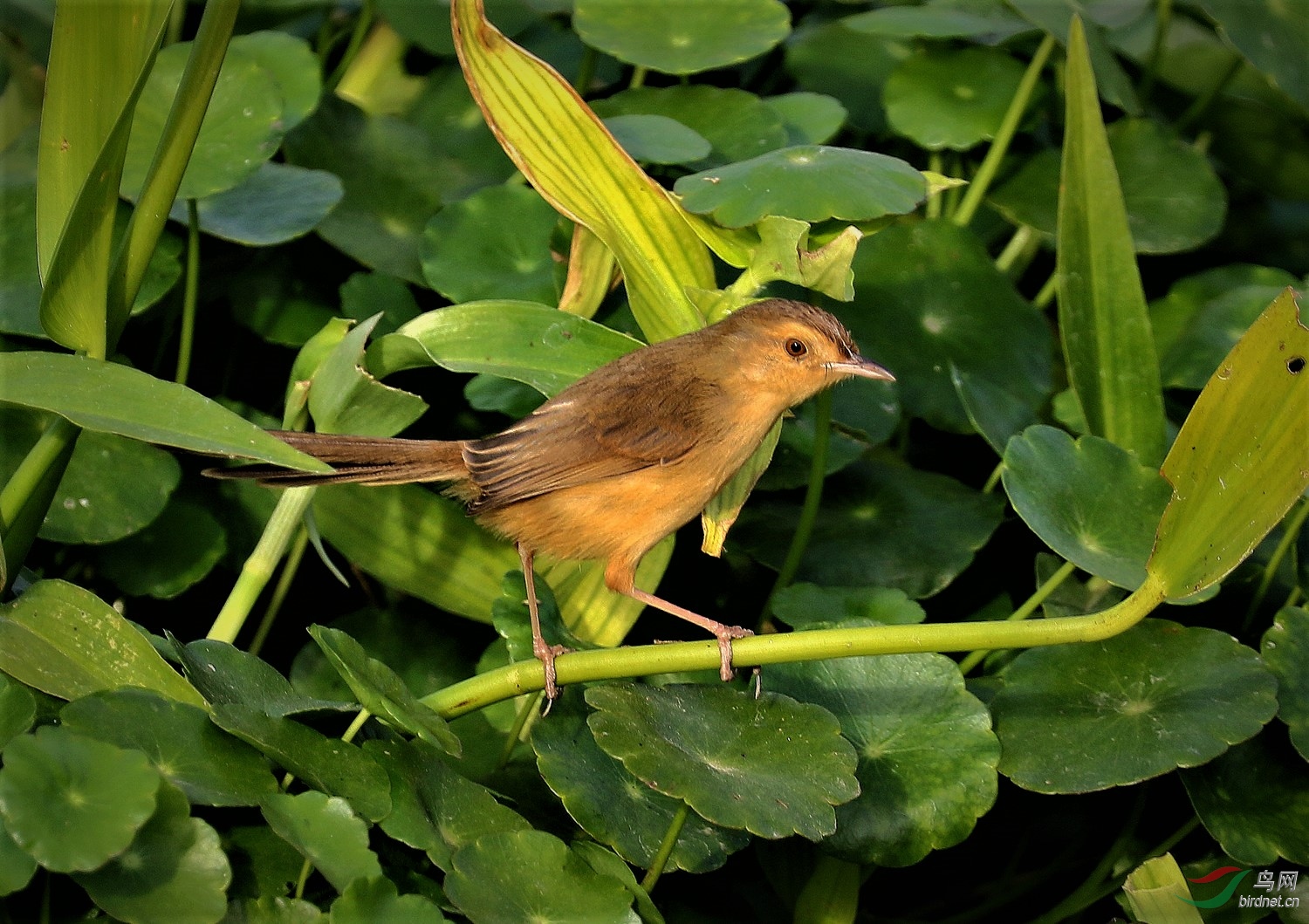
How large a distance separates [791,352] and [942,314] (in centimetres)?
88

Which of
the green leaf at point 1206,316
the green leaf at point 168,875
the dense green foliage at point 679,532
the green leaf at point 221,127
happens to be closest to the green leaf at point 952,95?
the dense green foliage at point 679,532

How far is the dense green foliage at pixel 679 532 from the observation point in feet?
6.35

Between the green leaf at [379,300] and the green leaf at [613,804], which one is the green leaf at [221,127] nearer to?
the green leaf at [379,300]

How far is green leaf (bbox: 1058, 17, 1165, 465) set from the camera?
9.34 ft

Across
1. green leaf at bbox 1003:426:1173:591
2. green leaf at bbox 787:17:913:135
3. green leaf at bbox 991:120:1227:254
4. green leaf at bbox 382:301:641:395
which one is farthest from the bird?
green leaf at bbox 787:17:913:135

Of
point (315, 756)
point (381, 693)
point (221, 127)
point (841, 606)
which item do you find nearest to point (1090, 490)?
point (841, 606)

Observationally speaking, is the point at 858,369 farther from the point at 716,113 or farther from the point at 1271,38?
the point at 1271,38

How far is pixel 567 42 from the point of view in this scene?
395 centimetres

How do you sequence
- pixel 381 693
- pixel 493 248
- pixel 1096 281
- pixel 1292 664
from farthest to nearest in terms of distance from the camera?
pixel 493 248 < pixel 1096 281 < pixel 1292 664 < pixel 381 693

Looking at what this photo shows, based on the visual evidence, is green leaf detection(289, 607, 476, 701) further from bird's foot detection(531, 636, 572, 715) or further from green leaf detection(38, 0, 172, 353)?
green leaf detection(38, 0, 172, 353)

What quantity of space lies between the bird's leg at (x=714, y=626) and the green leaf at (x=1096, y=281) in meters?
1.03

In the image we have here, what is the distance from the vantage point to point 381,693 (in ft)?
6.40

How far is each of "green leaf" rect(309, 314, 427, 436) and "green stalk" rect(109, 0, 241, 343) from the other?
39cm

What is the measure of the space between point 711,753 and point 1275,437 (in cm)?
98
